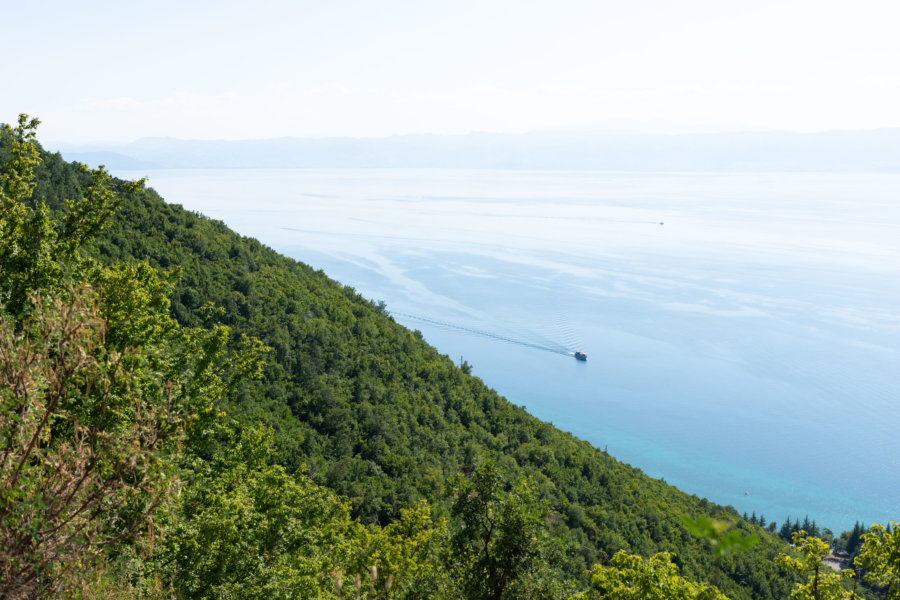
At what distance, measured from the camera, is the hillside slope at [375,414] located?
3059cm

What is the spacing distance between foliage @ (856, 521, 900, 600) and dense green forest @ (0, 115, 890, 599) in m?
0.97

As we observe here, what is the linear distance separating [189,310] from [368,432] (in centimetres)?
1301

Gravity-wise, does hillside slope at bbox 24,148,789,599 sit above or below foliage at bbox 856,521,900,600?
below

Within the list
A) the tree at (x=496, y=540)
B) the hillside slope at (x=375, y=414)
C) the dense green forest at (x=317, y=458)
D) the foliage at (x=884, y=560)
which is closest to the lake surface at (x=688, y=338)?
the hillside slope at (x=375, y=414)

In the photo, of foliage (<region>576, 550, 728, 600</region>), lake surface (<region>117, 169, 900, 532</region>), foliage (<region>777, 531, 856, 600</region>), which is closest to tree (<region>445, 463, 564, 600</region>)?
foliage (<region>576, 550, 728, 600</region>)

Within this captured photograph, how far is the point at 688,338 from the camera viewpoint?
75.2 meters

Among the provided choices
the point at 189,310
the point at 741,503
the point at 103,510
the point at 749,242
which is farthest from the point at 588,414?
the point at 749,242

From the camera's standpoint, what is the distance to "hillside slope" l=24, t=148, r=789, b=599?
30594mm

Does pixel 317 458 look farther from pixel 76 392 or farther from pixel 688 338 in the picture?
pixel 688 338

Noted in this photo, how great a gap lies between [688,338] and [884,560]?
72.2 meters

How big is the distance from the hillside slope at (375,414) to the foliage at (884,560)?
2194cm

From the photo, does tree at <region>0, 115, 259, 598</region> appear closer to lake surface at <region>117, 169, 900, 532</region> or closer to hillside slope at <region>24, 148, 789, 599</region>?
hillside slope at <region>24, 148, 789, 599</region>

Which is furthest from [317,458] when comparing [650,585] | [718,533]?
[718,533]

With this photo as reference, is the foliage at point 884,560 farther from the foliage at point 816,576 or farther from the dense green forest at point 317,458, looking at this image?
the dense green forest at point 317,458
